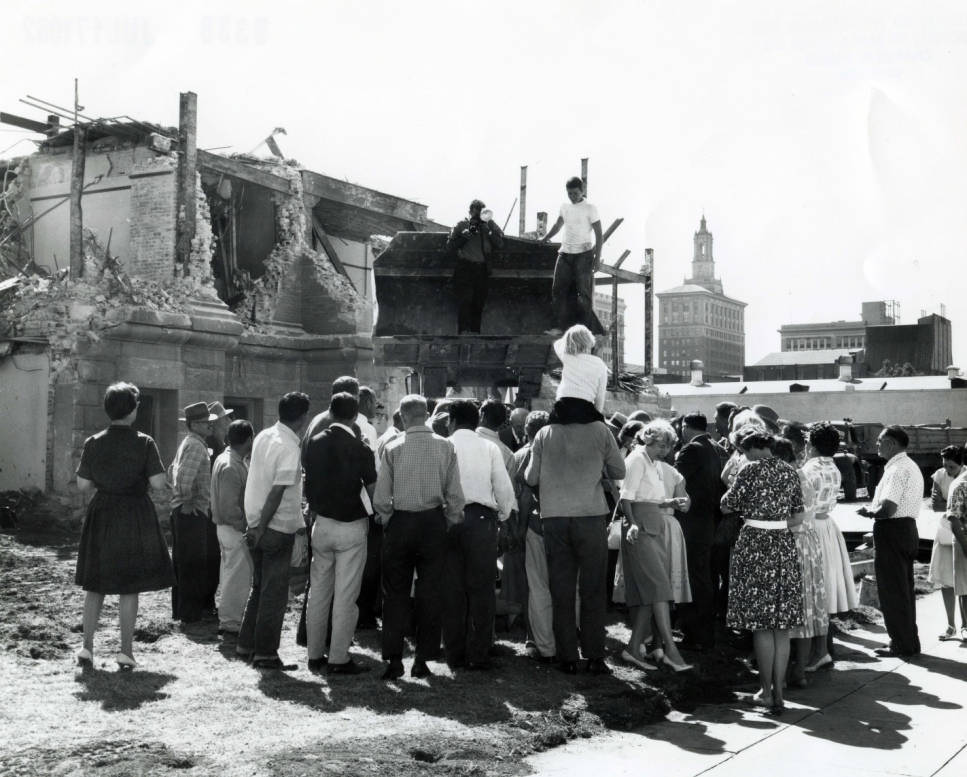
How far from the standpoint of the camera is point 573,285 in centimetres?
994

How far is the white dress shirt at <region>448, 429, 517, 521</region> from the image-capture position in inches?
273

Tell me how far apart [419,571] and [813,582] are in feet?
8.62

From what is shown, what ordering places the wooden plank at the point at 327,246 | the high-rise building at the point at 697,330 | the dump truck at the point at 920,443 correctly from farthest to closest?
the high-rise building at the point at 697,330
the dump truck at the point at 920,443
the wooden plank at the point at 327,246

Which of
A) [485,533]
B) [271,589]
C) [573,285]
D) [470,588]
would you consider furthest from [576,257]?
[271,589]

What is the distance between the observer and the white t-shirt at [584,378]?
6887mm

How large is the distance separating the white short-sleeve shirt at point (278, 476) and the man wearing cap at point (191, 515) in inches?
65.6

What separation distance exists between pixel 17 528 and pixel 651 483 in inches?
410

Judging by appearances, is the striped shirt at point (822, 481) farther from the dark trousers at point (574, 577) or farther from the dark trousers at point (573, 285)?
the dark trousers at point (573, 285)

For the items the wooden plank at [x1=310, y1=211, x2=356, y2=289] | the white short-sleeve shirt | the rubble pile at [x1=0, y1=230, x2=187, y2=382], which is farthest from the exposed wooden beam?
the white short-sleeve shirt

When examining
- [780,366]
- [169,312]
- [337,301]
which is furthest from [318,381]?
[780,366]

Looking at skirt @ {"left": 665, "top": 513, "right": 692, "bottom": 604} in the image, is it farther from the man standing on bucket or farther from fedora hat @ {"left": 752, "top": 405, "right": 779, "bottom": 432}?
the man standing on bucket

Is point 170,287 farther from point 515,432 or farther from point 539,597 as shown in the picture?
point 539,597

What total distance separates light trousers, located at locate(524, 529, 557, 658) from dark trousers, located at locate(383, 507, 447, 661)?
0.84 m

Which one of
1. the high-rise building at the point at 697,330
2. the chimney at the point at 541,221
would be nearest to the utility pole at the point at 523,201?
the chimney at the point at 541,221
